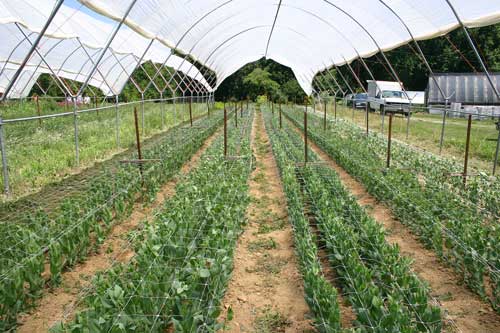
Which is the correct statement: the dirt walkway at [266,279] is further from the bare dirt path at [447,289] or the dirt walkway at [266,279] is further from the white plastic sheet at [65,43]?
the white plastic sheet at [65,43]

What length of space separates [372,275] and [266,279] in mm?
1136

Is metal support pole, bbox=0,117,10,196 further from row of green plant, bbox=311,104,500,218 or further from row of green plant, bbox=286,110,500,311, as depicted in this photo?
row of green plant, bbox=311,104,500,218

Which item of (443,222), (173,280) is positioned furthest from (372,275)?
(443,222)

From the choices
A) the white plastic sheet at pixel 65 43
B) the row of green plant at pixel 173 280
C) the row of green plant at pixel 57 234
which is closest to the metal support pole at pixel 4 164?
the row of green plant at pixel 57 234

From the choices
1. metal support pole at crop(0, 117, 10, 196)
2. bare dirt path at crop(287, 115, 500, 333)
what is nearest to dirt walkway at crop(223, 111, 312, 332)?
bare dirt path at crop(287, 115, 500, 333)

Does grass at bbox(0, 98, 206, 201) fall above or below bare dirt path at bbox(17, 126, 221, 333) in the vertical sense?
above

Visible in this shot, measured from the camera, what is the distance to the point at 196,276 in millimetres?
3406

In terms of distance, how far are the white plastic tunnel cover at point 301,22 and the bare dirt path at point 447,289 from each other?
4330mm

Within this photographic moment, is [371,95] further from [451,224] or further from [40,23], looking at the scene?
[451,224]

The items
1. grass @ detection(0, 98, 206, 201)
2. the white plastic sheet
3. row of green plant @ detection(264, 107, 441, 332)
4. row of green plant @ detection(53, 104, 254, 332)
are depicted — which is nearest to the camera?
row of green plant @ detection(53, 104, 254, 332)

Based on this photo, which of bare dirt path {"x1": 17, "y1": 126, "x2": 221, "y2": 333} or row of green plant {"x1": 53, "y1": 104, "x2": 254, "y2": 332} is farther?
bare dirt path {"x1": 17, "y1": 126, "x2": 221, "y2": 333}

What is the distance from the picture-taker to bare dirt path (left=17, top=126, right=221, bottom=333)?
361 centimetres

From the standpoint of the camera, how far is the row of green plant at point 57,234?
11.7ft

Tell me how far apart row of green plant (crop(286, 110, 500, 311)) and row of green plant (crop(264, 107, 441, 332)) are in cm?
64
